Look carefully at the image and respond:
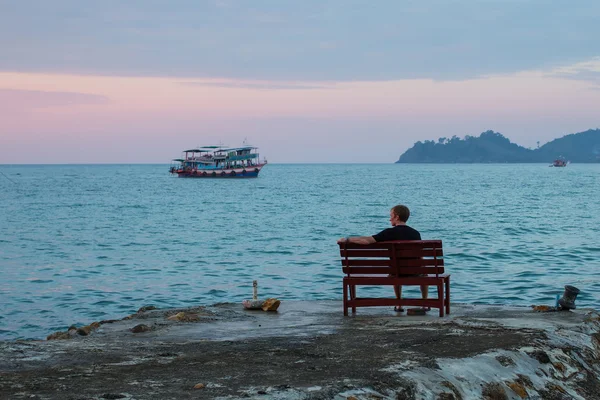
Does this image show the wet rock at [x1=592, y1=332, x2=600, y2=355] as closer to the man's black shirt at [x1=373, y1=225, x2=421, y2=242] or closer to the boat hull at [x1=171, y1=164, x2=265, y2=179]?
the man's black shirt at [x1=373, y1=225, x2=421, y2=242]

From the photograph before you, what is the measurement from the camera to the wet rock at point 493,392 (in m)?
6.29

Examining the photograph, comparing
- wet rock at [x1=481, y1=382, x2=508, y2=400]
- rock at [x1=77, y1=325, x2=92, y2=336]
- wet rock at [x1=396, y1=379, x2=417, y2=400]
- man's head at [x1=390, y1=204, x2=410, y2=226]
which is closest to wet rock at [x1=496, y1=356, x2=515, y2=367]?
wet rock at [x1=481, y1=382, x2=508, y2=400]

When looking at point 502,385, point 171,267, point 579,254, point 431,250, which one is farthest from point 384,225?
point 502,385

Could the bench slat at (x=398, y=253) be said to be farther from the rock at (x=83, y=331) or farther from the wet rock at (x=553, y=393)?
the rock at (x=83, y=331)

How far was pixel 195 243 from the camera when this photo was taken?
3066 centimetres

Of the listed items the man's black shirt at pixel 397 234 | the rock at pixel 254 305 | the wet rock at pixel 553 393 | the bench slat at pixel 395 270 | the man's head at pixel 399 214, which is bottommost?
the wet rock at pixel 553 393

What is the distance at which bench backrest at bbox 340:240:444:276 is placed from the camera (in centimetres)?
928

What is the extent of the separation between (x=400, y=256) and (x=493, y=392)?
3.21 meters

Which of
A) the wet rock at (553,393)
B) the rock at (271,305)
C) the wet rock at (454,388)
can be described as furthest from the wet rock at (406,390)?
the rock at (271,305)

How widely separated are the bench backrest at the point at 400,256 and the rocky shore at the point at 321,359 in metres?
0.61

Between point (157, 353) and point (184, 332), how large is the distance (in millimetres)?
1663

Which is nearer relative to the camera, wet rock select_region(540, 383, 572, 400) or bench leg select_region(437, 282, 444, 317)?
wet rock select_region(540, 383, 572, 400)

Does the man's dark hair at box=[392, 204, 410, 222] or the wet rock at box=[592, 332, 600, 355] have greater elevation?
the man's dark hair at box=[392, 204, 410, 222]

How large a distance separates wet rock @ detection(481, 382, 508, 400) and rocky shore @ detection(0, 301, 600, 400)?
10 mm
